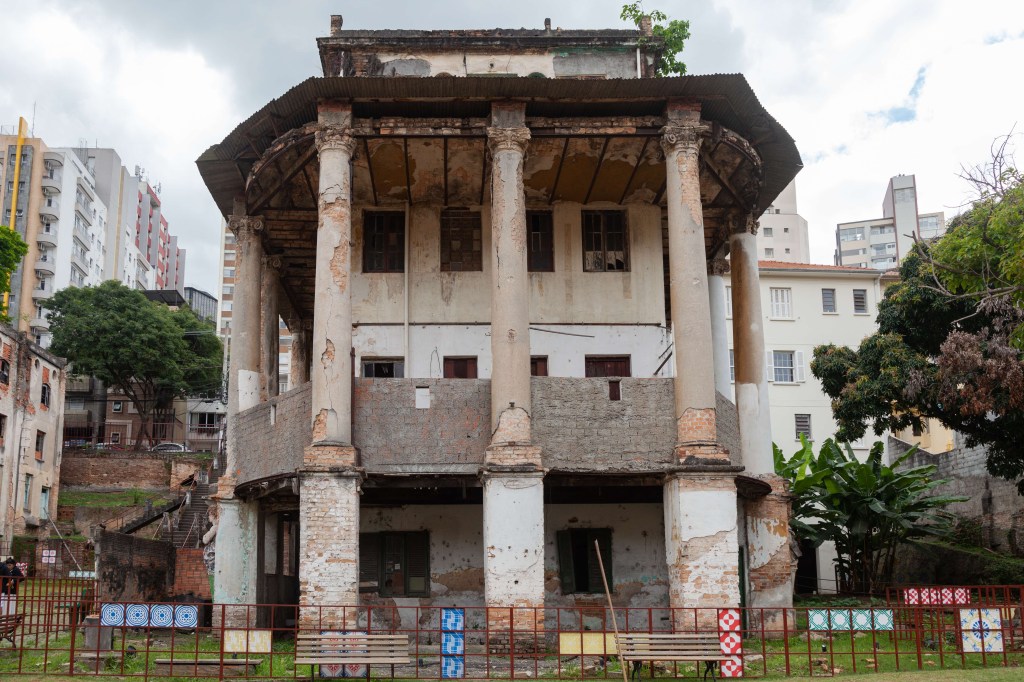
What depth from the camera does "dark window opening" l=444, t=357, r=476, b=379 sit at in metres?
23.1

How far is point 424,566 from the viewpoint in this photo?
862 inches

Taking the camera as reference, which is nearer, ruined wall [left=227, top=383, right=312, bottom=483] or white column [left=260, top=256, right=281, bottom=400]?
ruined wall [left=227, top=383, right=312, bottom=483]

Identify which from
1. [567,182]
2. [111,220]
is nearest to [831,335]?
[567,182]

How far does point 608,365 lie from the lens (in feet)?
76.4

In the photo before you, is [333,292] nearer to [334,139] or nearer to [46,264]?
[334,139]

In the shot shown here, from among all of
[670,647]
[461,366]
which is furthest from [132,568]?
[670,647]

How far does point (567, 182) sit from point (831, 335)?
1217 inches

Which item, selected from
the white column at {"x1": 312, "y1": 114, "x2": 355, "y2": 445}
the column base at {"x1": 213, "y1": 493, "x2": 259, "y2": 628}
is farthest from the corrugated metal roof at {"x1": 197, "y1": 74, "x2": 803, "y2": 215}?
the column base at {"x1": 213, "y1": 493, "x2": 259, "y2": 628}

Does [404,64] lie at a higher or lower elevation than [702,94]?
higher

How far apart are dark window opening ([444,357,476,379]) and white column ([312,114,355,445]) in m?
4.33

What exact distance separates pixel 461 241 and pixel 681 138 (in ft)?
19.9

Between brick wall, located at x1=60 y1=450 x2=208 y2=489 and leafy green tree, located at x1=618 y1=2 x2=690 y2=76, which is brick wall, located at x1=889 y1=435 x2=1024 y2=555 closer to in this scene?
leafy green tree, located at x1=618 y1=2 x2=690 y2=76

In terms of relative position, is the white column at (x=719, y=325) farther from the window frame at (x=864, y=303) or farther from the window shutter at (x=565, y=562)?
the window frame at (x=864, y=303)

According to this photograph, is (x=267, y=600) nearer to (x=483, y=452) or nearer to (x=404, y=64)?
(x=483, y=452)
